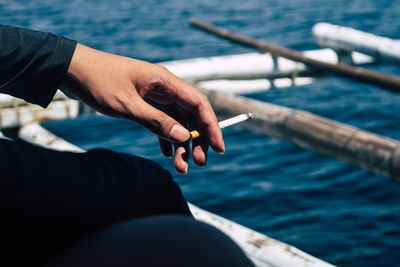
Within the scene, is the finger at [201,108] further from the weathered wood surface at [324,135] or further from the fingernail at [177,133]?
the weathered wood surface at [324,135]

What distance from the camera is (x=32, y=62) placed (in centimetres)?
129

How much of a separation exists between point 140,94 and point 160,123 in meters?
0.09

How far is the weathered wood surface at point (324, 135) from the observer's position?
367cm

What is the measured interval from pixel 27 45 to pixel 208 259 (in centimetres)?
69

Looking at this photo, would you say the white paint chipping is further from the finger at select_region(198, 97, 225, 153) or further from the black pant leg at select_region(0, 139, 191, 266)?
the black pant leg at select_region(0, 139, 191, 266)

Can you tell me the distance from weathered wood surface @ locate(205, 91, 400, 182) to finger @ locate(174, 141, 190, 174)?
7.88ft

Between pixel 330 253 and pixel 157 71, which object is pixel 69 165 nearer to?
pixel 157 71

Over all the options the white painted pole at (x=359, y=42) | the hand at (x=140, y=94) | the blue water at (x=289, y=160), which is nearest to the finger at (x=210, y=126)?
the hand at (x=140, y=94)

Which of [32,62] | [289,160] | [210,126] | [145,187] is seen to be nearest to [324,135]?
[289,160]

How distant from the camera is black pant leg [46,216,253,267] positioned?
789mm

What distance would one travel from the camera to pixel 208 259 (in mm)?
806

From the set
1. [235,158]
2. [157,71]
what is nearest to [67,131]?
[235,158]

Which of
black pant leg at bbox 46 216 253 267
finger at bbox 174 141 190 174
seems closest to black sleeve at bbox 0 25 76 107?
finger at bbox 174 141 190 174

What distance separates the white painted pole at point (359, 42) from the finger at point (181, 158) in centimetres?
573
